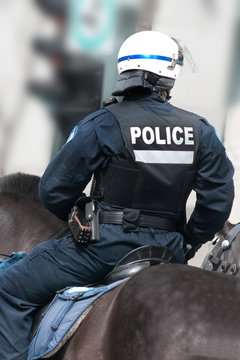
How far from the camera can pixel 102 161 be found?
3871mm

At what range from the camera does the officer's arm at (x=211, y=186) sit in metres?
3.98

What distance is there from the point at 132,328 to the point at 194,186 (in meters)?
1.18

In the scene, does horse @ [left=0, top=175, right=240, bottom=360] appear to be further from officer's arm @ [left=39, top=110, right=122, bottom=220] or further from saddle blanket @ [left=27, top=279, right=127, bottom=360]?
officer's arm @ [left=39, top=110, right=122, bottom=220]

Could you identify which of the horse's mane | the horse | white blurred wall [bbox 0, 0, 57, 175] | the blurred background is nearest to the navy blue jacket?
the horse

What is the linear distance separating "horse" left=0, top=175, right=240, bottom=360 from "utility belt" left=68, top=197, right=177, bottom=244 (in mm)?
414

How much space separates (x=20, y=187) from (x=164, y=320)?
2.37 m

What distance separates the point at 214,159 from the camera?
4.00 meters

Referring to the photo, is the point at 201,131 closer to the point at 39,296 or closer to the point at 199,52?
the point at 39,296

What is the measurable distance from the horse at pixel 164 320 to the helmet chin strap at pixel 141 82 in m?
1.06

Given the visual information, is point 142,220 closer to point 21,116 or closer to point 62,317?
point 62,317

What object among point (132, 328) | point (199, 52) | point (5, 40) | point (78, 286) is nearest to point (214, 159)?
point (78, 286)

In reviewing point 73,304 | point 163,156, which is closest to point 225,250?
point 163,156

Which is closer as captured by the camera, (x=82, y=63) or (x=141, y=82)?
(x=141, y=82)

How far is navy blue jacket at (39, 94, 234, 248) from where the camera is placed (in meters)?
3.83
